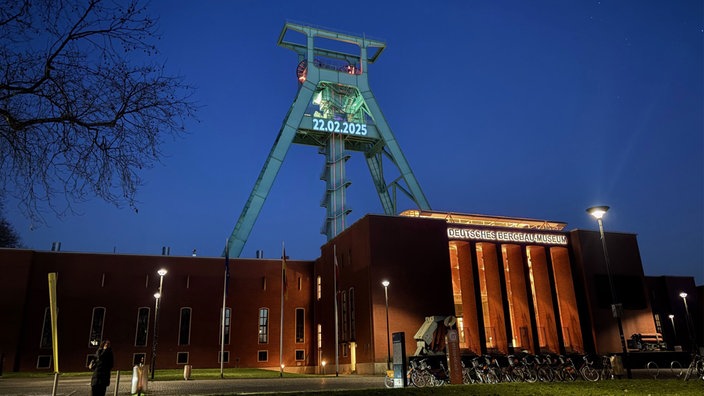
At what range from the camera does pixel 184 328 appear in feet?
148

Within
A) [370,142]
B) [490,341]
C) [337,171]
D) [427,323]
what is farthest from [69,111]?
[370,142]

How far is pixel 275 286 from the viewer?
48844 mm

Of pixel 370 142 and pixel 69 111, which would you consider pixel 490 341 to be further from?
pixel 69 111

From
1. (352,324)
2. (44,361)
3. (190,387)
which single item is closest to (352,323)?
(352,324)

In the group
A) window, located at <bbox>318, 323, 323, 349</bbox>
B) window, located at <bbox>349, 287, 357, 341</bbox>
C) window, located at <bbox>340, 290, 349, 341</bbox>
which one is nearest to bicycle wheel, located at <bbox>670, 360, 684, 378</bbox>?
window, located at <bbox>349, 287, 357, 341</bbox>

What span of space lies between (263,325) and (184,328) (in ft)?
22.8

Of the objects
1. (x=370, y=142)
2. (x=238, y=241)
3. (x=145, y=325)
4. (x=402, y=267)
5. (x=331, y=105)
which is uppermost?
(x=331, y=105)

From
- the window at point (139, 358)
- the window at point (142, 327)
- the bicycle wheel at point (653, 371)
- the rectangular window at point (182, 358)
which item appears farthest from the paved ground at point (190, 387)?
the rectangular window at point (182, 358)

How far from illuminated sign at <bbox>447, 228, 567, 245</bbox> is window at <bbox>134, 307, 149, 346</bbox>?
26.7m

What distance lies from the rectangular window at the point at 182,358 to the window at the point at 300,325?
9.96m

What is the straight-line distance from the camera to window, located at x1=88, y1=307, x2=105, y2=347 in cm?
4288

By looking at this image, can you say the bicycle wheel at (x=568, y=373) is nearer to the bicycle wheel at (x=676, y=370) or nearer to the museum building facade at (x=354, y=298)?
the bicycle wheel at (x=676, y=370)

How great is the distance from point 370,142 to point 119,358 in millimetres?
31517

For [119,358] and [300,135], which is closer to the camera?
[119,358]
